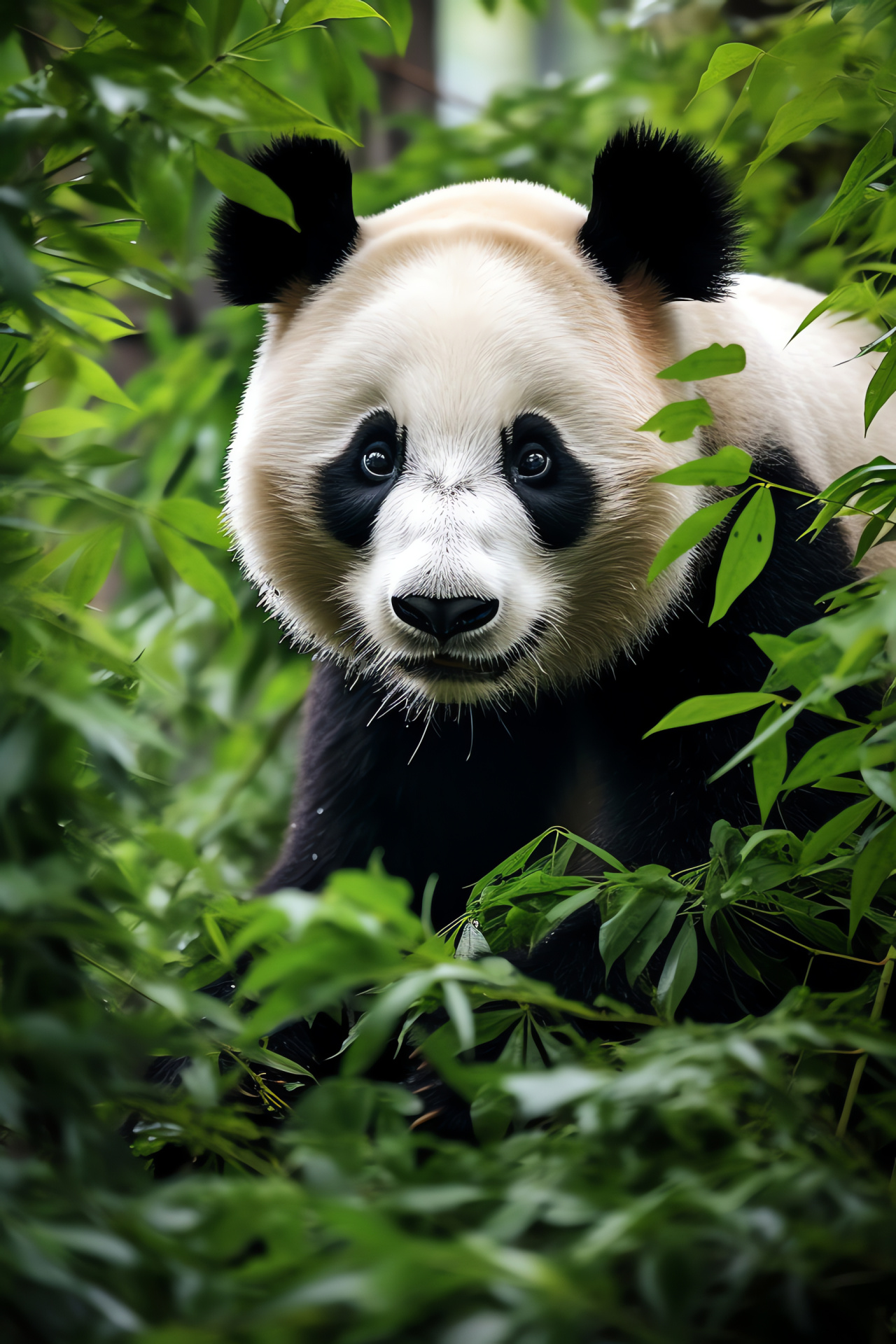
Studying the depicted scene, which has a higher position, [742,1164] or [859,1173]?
[742,1164]

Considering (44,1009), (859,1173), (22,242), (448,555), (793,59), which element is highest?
(793,59)

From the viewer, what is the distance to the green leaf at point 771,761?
1044mm

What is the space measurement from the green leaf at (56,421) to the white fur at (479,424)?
407mm

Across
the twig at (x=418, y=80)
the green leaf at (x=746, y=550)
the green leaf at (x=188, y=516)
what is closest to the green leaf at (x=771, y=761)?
the green leaf at (x=746, y=550)

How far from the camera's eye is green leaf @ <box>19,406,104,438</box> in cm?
128

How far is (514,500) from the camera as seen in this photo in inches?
60.0

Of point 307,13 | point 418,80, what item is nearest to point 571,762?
point 307,13

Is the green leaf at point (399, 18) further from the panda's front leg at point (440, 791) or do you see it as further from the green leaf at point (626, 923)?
the green leaf at point (626, 923)

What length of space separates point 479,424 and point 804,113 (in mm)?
526

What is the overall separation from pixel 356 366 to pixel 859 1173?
3.84ft

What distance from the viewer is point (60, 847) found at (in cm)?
83

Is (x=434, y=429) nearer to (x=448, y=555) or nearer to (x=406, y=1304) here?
(x=448, y=555)

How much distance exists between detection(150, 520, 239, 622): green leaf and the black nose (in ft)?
0.79

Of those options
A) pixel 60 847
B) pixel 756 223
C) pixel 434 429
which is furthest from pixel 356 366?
pixel 756 223
